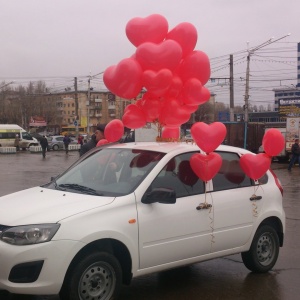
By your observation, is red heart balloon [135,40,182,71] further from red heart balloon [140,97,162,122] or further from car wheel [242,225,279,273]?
car wheel [242,225,279,273]

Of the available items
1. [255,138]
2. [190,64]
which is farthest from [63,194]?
[255,138]

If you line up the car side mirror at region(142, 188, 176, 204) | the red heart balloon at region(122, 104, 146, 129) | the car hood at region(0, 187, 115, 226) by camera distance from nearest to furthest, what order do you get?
the car hood at region(0, 187, 115, 226), the car side mirror at region(142, 188, 176, 204), the red heart balloon at region(122, 104, 146, 129)

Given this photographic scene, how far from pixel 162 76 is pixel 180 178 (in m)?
1.47

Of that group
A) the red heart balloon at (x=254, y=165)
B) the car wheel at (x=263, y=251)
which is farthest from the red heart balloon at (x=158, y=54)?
the car wheel at (x=263, y=251)

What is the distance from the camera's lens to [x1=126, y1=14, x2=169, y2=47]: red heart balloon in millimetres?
6535

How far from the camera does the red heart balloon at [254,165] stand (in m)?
5.92

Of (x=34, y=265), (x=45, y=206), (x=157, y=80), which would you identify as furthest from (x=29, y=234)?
(x=157, y=80)

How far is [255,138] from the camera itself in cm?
3288

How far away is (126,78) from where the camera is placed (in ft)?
20.3

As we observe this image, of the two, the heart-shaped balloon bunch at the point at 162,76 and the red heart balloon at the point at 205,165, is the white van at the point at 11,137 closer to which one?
the heart-shaped balloon bunch at the point at 162,76

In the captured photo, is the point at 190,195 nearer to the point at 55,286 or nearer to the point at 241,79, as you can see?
the point at 55,286

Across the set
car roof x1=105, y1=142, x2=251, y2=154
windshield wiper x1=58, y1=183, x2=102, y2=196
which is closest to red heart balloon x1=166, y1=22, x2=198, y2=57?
car roof x1=105, y1=142, x2=251, y2=154

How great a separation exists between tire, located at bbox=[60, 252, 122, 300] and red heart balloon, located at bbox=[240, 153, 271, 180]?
2167 millimetres

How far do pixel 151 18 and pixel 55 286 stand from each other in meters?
3.86
